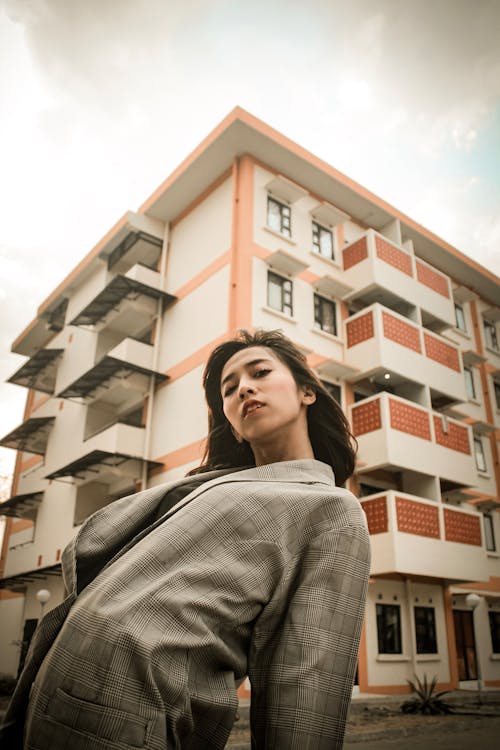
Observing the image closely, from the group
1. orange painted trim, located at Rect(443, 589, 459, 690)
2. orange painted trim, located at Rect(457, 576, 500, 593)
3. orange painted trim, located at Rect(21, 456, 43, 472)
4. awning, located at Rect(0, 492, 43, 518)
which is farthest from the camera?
orange painted trim, located at Rect(21, 456, 43, 472)

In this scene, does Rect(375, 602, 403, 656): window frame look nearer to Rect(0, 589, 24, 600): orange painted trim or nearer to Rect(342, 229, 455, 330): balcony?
Rect(342, 229, 455, 330): balcony

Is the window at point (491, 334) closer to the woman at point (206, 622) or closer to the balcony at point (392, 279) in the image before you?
the balcony at point (392, 279)

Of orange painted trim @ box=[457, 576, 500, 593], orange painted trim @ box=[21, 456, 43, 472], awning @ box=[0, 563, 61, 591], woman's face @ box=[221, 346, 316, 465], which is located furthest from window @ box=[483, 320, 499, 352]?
woman's face @ box=[221, 346, 316, 465]

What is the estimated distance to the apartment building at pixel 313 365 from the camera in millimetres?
14141

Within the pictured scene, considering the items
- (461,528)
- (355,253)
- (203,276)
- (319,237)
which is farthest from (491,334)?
(203,276)

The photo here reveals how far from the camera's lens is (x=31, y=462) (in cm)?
2280

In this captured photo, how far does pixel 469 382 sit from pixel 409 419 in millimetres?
6902

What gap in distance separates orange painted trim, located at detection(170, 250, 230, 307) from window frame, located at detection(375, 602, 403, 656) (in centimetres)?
912

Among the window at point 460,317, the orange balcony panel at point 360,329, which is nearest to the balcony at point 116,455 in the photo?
the orange balcony panel at point 360,329

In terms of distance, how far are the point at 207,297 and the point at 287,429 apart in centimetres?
1318

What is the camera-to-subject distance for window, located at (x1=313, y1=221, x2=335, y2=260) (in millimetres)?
17016

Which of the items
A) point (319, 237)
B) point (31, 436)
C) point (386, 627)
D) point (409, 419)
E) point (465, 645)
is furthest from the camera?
point (31, 436)

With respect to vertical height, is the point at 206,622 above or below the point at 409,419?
below

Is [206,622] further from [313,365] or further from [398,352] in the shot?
[398,352]
